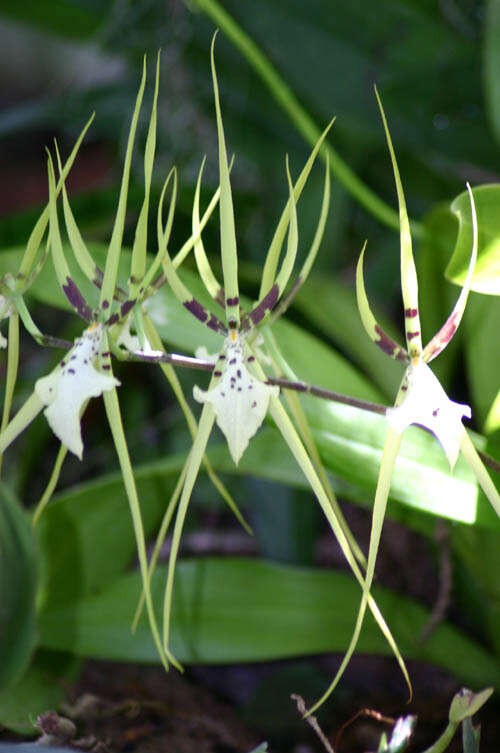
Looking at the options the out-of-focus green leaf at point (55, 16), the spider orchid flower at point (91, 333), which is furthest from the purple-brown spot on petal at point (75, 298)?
the out-of-focus green leaf at point (55, 16)

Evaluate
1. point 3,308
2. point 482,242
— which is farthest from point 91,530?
point 482,242

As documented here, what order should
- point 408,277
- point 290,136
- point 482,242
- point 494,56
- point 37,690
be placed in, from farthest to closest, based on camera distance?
1. point 290,136
2. point 494,56
3. point 37,690
4. point 482,242
5. point 408,277

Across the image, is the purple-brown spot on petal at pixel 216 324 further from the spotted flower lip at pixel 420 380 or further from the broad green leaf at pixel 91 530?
the broad green leaf at pixel 91 530

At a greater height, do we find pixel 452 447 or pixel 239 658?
pixel 452 447

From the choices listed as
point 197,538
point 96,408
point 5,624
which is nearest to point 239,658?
point 5,624

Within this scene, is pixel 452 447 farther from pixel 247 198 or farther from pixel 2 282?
pixel 247 198

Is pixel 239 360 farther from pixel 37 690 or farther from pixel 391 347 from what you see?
pixel 37 690
